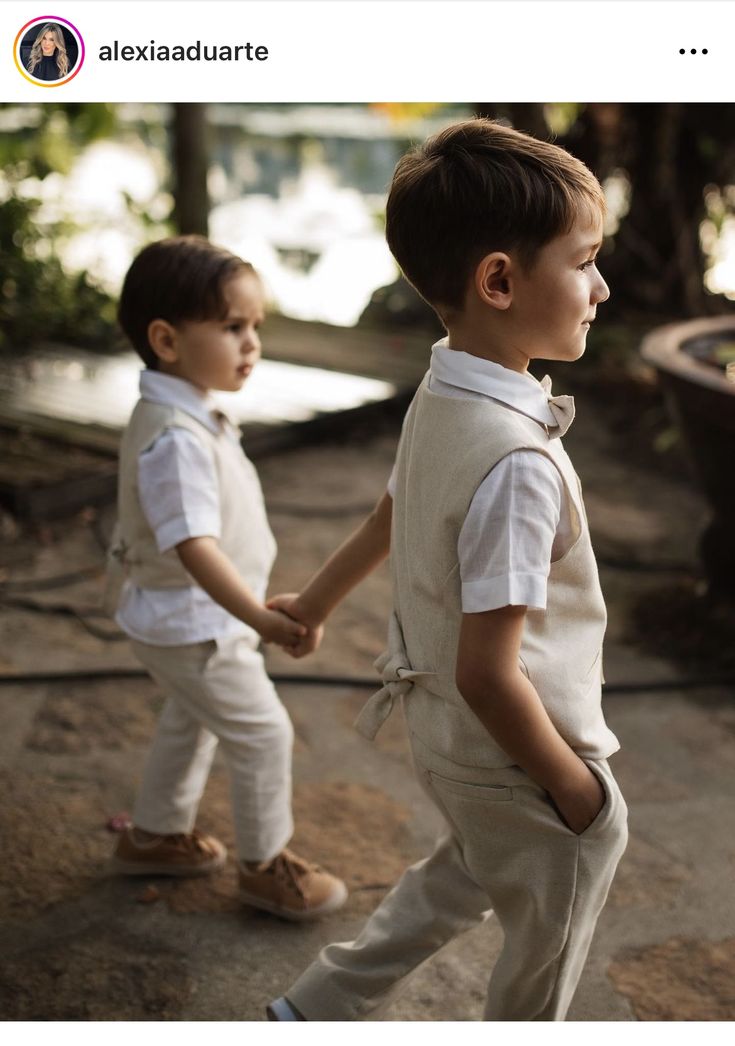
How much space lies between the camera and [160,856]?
2.19 meters

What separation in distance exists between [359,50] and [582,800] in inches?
39.4

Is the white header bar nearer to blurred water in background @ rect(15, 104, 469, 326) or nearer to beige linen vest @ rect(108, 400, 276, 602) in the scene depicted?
beige linen vest @ rect(108, 400, 276, 602)

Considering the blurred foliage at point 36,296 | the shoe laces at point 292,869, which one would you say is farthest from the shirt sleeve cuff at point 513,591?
the blurred foliage at point 36,296

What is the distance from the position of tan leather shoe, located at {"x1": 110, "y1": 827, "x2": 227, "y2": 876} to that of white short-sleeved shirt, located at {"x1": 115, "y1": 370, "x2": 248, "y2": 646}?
1.42 ft

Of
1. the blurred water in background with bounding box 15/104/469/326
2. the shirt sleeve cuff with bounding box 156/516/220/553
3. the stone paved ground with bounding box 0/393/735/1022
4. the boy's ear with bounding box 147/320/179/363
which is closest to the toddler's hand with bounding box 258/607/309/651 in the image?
the shirt sleeve cuff with bounding box 156/516/220/553

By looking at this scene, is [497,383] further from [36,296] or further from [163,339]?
[36,296]

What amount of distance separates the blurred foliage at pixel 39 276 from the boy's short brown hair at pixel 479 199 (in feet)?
12.5

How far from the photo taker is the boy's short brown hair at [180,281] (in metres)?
1.92

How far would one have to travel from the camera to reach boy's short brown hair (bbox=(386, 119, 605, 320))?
129 cm

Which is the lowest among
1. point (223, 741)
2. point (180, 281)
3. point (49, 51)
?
point (223, 741)

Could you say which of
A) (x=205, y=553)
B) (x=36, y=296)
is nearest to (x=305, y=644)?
(x=205, y=553)

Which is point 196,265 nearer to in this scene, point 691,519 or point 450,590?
point 450,590

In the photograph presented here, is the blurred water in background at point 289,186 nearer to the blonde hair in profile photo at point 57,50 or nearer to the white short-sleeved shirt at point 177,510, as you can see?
the white short-sleeved shirt at point 177,510

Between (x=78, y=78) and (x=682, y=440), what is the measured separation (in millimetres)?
1981
